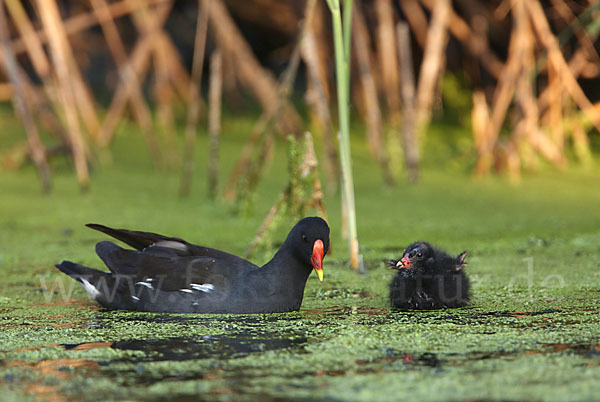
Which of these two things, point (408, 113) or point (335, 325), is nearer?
point (335, 325)

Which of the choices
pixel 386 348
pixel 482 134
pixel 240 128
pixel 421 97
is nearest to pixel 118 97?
pixel 240 128

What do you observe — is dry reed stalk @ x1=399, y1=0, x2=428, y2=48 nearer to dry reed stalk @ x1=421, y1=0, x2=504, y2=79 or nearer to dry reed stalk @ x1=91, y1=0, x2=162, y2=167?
dry reed stalk @ x1=421, y1=0, x2=504, y2=79

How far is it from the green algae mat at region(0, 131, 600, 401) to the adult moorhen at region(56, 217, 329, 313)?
61mm

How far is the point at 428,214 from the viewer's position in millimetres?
5707

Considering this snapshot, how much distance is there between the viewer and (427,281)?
342cm

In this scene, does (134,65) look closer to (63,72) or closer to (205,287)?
(63,72)

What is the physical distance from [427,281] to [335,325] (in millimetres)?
530

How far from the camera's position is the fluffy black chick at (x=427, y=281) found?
3.38m

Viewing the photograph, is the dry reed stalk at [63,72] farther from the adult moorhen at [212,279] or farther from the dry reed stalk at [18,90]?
the adult moorhen at [212,279]

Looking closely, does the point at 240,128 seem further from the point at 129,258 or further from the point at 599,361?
the point at 599,361

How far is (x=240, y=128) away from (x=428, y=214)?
3193 millimetres

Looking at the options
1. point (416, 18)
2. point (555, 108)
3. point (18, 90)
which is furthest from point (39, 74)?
point (555, 108)

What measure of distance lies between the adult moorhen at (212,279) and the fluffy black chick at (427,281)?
1.12 feet

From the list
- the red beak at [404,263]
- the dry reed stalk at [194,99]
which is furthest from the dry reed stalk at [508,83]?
the red beak at [404,263]
